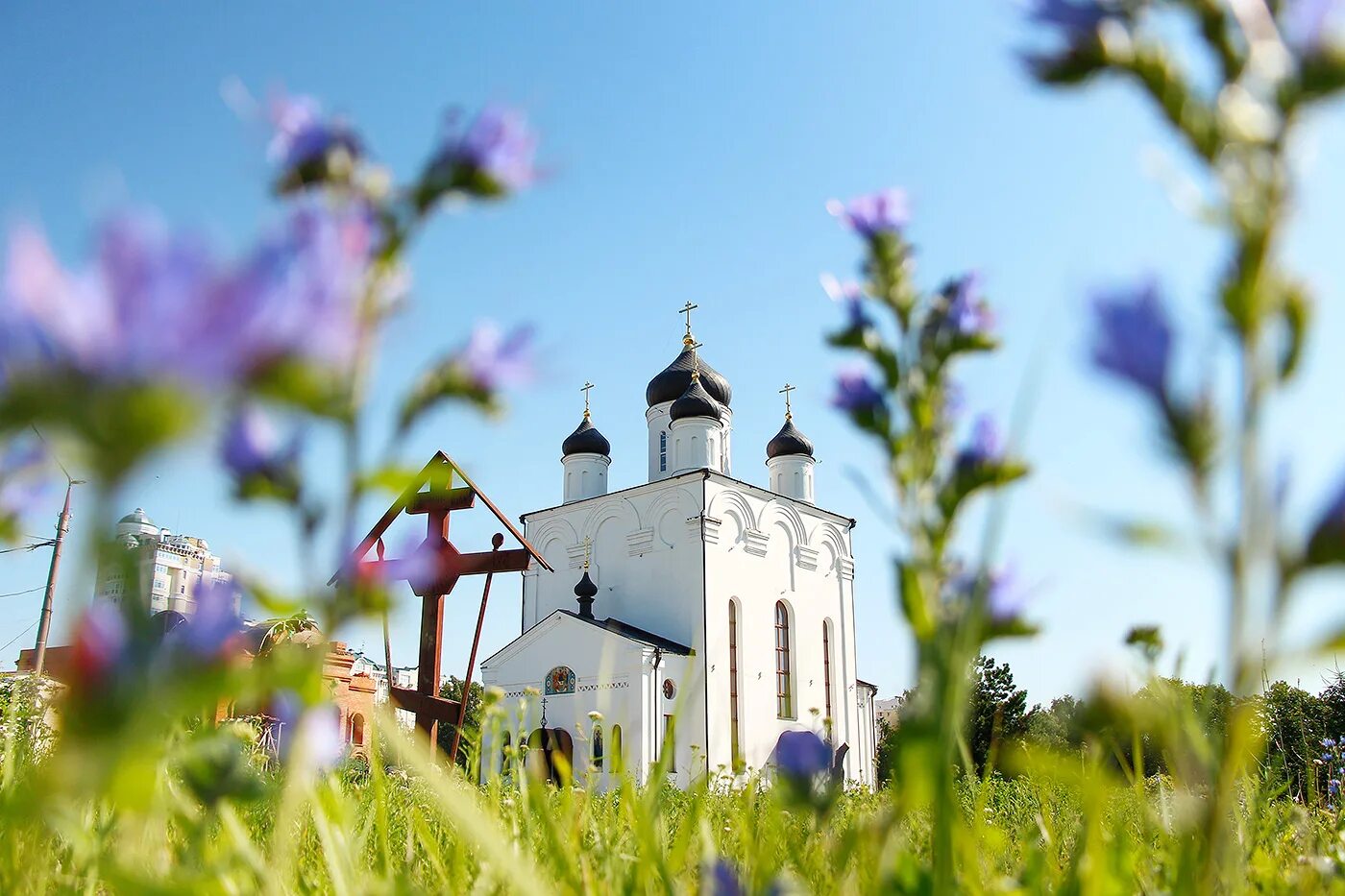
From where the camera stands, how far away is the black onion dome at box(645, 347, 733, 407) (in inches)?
1112

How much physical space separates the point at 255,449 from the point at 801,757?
713 mm

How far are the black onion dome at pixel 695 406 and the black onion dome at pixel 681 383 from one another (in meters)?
1.09

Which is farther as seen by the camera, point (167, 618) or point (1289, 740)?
point (1289, 740)

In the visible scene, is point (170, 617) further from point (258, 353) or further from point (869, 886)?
point (869, 886)

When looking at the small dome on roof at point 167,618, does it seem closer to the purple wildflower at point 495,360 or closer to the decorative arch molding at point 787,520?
the purple wildflower at point 495,360

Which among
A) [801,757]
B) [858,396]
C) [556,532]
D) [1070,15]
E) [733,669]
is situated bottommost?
[801,757]

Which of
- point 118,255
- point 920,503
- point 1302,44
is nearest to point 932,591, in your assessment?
point 920,503

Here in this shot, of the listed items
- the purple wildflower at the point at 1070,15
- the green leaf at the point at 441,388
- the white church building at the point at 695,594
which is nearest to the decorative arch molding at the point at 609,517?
the white church building at the point at 695,594

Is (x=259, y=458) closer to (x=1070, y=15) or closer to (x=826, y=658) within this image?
(x=1070, y=15)

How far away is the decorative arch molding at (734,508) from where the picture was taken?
25.7 m

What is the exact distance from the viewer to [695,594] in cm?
2472

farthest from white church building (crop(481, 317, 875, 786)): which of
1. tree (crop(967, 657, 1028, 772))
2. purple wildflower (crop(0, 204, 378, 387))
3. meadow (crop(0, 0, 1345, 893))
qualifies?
purple wildflower (crop(0, 204, 378, 387))

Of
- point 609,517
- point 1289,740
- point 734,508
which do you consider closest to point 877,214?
point 1289,740

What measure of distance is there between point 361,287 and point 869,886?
0.81 m
